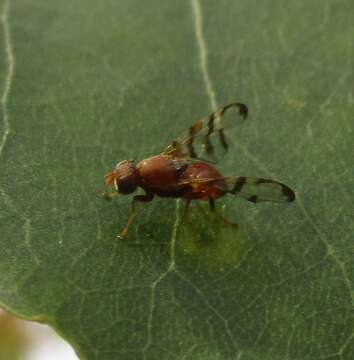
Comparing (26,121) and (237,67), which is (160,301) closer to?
(26,121)

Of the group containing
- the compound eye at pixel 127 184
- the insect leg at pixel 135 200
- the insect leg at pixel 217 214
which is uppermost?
the compound eye at pixel 127 184

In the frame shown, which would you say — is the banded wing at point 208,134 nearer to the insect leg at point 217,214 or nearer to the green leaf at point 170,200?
the green leaf at point 170,200

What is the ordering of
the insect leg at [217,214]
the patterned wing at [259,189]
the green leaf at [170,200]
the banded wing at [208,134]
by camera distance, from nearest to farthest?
the green leaf at [170,200] < the patterned wing at [259,189] < the insect leg at [217,214] < the banded wing at [208,134]

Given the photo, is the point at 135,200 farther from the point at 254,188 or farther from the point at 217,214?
the point at 254,188

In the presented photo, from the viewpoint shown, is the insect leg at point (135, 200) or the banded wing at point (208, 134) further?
the banded wing at point (208, 134)

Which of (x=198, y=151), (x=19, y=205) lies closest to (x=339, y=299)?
(x=198, y=151)

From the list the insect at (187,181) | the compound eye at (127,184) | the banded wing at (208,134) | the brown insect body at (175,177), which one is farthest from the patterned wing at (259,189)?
the compound eye at (127,184)
